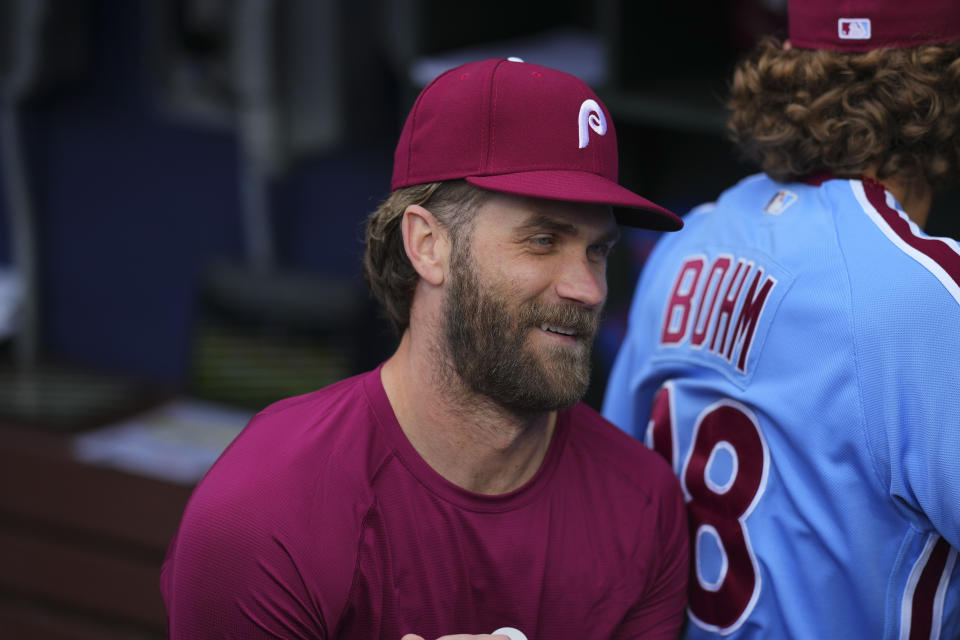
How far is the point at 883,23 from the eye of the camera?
147cm

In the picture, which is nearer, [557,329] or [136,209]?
[557,329]

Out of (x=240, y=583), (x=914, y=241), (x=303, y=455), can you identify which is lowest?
(x=240, y=583)

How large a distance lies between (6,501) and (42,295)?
924 mm

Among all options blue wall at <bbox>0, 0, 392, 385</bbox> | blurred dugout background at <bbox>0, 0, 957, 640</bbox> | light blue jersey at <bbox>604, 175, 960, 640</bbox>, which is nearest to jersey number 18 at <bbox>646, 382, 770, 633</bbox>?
light blue jersey at <bbox>604, 175, 960, 640</bbox>

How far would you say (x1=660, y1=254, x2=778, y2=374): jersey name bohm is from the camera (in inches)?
58.6

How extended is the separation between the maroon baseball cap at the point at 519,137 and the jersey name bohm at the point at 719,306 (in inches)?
5.9

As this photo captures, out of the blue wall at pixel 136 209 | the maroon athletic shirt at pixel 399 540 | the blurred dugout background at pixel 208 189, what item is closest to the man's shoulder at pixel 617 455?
the maroon athletic shirt at pixel 399 540

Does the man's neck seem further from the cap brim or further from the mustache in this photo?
the cap brim

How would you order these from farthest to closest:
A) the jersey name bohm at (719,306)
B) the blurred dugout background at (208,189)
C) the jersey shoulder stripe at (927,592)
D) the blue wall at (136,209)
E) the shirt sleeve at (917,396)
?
the blue wall at (136,209) → the blurred dugout background at (208,189) → the jersey name bohm at (719,306) → the jersey shoulder stripe at (927,592) → the shirt sleeve at (917,396)

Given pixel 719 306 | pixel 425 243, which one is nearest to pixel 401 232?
pixel 425 243

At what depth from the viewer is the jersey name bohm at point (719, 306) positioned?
4.89 feet

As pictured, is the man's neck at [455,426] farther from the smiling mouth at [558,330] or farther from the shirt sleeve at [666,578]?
the shirt sleeve at [666,578]

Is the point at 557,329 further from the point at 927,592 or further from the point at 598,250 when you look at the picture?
the point at 927,592

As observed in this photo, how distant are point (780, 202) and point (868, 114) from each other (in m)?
0.16
